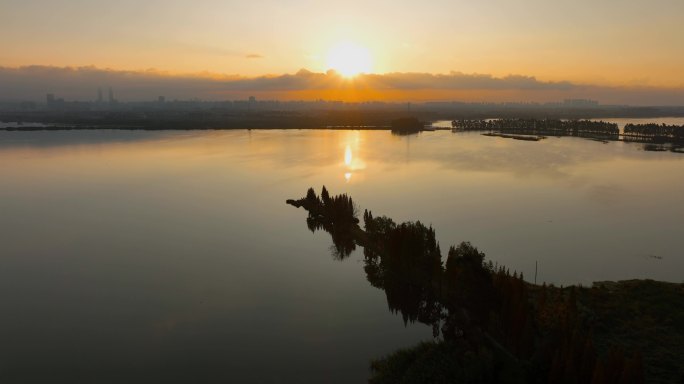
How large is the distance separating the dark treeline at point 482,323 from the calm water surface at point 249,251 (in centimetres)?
197

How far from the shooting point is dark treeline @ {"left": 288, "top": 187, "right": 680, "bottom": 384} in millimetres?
21062

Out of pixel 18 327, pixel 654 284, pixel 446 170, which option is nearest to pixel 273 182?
pixel 446 170

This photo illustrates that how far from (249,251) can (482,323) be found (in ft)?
81.7

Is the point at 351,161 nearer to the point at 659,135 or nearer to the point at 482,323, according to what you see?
the point at 482,323

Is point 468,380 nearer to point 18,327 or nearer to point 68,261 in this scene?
point 18,327

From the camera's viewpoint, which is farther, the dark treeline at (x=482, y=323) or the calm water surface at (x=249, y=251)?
the calm water surface at (x=249, y=251)

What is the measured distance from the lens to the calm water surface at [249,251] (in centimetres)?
2766

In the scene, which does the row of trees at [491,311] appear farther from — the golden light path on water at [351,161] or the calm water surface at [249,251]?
the golden light path on water at [351,161]

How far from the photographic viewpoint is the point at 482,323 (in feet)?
94.1

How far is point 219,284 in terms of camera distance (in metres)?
37.1

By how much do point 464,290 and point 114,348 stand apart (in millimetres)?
23150

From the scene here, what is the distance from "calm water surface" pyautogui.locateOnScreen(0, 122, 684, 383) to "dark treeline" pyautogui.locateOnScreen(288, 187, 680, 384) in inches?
77.6

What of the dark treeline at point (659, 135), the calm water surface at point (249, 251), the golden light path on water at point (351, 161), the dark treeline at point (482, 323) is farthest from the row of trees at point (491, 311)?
the dark treeline at point (659, 135)

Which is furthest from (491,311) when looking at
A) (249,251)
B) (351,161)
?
(351,161)
